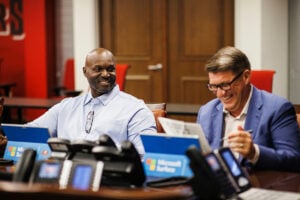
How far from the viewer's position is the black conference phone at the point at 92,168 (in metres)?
2.33

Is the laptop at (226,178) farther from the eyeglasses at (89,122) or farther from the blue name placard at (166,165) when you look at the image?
the eyeglasses at (89,122)

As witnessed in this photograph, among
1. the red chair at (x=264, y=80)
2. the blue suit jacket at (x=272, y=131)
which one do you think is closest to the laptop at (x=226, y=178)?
the blue suit jacket at (x=272, y=131)

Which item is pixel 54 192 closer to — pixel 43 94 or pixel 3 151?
pixel 3 151

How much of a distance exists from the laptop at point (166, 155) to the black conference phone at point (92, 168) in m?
0.21

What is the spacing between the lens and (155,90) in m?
8.40

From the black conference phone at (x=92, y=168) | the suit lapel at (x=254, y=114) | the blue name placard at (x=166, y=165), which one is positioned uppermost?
the suit lapel at (x=254, y=114)

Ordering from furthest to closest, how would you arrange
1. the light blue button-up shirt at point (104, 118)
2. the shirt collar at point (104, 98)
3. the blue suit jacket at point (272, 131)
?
the shirt collar at point (104, 98) → the light blue button-up shirt at point (104, 118) → the blue suit jacket at point (272, 131)

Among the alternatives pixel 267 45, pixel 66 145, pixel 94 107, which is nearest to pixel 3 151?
pixel 94 107

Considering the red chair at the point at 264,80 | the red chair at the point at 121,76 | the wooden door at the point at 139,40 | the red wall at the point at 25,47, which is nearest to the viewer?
the red chair at the point at 264,80

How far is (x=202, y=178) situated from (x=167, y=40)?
610cm

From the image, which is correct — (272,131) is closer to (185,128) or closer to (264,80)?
(185,128)

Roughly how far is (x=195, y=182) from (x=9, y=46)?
829 centimetres

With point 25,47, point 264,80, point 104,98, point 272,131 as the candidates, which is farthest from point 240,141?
point 25,47

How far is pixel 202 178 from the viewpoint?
2.24 metres
